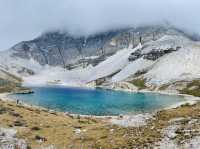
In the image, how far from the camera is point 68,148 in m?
52.1

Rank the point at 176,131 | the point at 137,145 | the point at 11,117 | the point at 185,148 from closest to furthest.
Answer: the point at 185,148 < the point at 137,145 < the point at 176,131 < the point at 11,117

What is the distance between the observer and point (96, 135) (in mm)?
58625

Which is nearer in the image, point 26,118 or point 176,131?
point 176,131

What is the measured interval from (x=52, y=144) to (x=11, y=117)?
25.2 metres

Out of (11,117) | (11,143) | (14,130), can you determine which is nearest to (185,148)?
(11,143)

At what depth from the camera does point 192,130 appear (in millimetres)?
50375

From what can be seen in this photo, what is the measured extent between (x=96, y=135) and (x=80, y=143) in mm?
4770

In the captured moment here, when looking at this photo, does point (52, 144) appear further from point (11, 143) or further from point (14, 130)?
point (14, 130)

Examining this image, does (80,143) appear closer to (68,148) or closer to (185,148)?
(68,148)

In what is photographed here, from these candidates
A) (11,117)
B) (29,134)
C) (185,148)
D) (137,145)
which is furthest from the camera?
(11,117)

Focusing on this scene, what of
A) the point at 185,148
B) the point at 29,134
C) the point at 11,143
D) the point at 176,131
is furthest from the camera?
the point at 29,134

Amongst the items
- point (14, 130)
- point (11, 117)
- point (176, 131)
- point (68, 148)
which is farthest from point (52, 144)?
point (11, 117)

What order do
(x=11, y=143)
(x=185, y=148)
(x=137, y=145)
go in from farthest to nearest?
1. (x=11, y=143)
2. (x=137, y=145)
3. (x=185, y=148)

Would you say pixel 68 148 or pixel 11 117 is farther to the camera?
pixel 11 117
